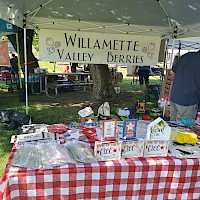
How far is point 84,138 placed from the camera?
6.25 ft

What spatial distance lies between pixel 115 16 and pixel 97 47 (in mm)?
617

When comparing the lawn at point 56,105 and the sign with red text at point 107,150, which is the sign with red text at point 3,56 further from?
the sign with red text at point 107,150

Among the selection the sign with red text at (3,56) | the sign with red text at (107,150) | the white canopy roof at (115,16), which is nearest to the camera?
the sign with red text at (107,150)

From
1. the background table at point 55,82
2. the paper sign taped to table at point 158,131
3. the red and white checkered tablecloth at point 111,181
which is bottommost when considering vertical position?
the background table at point 55,82

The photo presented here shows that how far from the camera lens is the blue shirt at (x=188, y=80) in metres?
2.67

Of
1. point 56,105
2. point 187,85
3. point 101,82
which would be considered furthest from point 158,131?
point 101,82

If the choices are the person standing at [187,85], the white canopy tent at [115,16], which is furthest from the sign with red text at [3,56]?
the person standing at [187,85]

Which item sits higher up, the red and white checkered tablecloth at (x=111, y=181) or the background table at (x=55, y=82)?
the red and white checkered tablecloth at (x=111, y=181)

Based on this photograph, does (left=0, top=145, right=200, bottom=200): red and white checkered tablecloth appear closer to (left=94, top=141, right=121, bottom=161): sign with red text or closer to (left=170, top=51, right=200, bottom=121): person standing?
(left=94, top=141, right=121, bottom=161): sign with red text

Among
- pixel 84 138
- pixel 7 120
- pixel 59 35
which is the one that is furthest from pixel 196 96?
pixel 7 120

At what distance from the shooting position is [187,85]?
276cm

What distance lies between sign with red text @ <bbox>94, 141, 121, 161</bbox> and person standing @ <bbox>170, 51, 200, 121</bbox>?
1542mm

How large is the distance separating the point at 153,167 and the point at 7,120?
3324 millimetres

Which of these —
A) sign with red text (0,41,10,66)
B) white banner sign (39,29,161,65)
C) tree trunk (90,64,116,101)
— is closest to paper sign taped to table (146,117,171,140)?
white banner sign (39,29,161,65)
